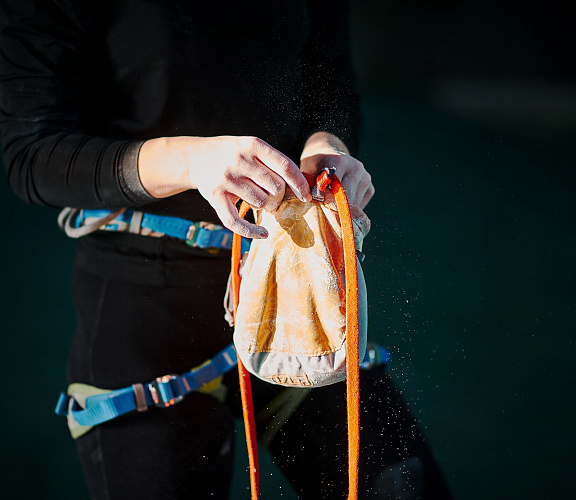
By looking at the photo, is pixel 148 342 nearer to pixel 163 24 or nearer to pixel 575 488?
pixel 163 24

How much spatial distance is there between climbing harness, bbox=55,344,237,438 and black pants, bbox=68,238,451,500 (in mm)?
12

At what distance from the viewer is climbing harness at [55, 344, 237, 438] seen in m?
0.58

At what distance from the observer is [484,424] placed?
947 millimetres

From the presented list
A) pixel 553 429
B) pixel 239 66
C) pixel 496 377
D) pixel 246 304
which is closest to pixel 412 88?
pixel 239 66

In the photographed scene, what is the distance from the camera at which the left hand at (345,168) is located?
438mm

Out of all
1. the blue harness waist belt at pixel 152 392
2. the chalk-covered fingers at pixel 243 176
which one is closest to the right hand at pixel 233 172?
the chalk-covered fingers at pixel 243 176

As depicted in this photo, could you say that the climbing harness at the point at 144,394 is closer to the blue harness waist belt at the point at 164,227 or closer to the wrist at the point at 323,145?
the blue harness waist belt at the point at 164,227

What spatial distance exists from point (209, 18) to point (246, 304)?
283mm

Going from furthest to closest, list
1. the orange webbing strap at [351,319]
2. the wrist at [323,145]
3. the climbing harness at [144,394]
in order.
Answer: the climbing harness at [144,394]
the wrist at [323,145]
the orange webbing strap at [351,319]

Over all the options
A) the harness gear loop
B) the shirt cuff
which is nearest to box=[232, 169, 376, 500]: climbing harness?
the harness gear loop

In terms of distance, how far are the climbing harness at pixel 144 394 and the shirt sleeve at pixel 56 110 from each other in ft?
0.74

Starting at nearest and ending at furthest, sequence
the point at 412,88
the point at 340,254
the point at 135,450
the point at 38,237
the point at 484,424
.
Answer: the point at 340,254 < the point at 135,450 < the point at 412,88 < the point at 484,424 < the point at 38,237

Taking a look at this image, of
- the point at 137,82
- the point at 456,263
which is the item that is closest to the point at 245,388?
the point at 137,82

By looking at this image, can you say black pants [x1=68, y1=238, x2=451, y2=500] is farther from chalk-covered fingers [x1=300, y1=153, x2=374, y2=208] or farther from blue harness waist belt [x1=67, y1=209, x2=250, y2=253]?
chalk-covered fingers [x1=300, y1=153, x2=374, y2=208]
